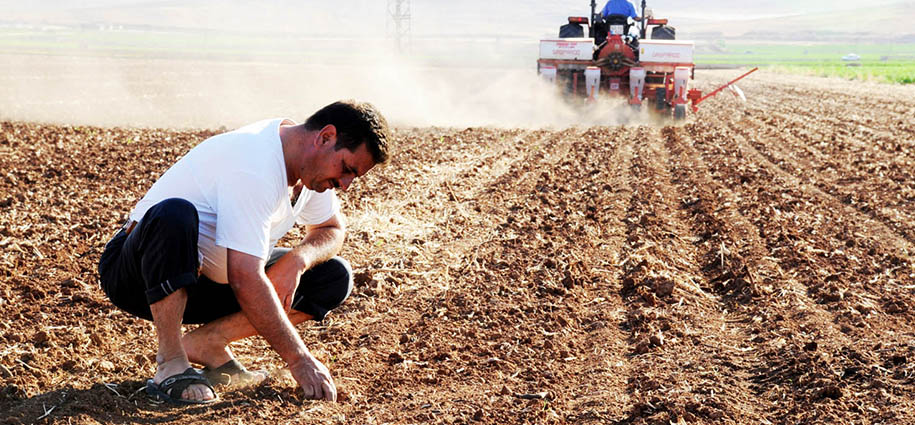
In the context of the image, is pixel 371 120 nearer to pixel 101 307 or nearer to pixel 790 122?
pixel 101 307

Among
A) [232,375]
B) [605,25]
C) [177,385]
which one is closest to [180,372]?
[177,385]

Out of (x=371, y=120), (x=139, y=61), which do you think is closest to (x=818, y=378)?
(x=371, y=120)

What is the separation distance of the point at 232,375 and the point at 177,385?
38 cm

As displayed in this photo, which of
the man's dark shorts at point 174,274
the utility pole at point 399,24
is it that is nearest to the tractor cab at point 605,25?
the man's dark shorts at point 174,274

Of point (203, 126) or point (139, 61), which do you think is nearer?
point (203, 126)

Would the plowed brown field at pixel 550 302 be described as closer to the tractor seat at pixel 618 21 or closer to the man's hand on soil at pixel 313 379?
the man's hand on soil at pixel 313 379

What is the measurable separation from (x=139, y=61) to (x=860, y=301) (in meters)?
53.5

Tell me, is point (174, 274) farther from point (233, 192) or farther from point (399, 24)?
point (399, 24)

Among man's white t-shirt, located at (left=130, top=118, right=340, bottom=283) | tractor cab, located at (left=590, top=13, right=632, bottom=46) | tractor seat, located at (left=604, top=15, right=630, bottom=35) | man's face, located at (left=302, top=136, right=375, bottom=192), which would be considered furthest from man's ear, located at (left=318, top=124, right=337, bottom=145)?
tractor seat, located at (left=604, top=15, right=630, bottom=35)

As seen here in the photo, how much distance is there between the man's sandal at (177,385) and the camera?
3820 mm

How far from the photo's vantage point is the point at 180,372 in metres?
3.85

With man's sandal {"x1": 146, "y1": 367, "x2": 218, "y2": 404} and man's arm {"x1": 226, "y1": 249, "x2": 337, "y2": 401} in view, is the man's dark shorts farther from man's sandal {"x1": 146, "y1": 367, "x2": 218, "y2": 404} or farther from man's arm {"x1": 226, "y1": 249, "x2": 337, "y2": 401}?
man's sandal {"x1": 146, "y1": 367, "x2": 218, "y2": 404}

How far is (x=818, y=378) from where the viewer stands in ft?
13.6

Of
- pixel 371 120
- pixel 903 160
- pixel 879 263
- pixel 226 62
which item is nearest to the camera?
pixel 371 120
